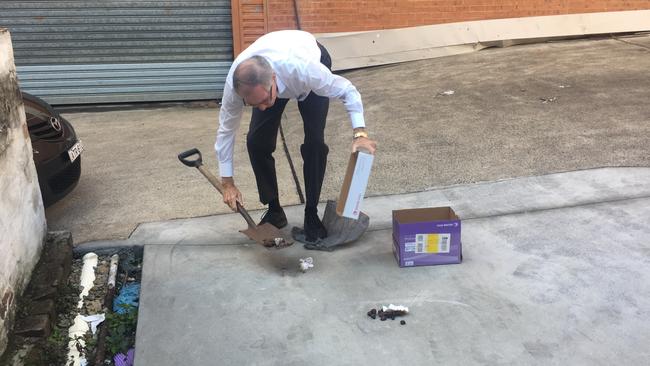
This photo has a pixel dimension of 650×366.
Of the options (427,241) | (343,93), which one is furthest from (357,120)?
(427,241)

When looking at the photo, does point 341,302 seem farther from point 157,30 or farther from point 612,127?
point 157,30

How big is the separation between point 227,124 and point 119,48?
5.77 meters

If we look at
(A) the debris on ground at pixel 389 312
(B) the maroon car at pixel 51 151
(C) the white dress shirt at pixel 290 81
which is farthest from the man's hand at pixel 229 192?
(B) the maroon car at pixel 51 151

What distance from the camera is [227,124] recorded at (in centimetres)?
303

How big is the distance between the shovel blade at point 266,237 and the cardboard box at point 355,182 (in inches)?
25.1

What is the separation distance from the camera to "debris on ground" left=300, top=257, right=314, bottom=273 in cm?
315

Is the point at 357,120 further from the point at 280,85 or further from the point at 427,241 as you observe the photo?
the point at 427,241

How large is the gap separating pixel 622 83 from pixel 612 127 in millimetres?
1572

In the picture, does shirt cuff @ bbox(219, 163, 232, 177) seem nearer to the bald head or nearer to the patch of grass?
the bald head

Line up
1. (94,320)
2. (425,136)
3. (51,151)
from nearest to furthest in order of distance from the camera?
(94,320)
(51,151)
(425,136)

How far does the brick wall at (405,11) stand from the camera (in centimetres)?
836

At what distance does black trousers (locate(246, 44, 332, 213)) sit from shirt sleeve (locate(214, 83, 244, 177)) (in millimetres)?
232

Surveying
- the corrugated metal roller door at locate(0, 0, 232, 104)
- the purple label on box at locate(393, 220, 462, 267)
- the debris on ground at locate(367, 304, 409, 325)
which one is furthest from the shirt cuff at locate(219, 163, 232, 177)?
the corrugated metal roller door at locate(0, 0, 232, 104)

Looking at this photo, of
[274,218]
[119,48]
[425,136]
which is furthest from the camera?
[119,48]
